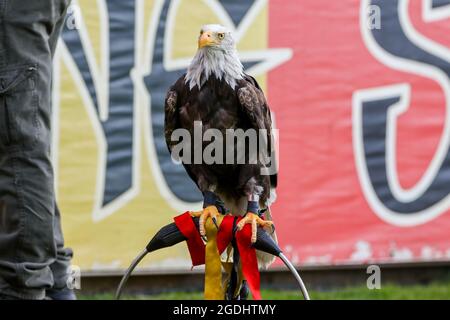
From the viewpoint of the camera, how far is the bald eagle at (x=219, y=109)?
96.7 inches

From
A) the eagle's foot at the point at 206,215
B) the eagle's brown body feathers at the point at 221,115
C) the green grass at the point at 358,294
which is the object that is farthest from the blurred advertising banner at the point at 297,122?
the eagle's foot at the point at 206,215

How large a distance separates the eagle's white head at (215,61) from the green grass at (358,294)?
2.24m

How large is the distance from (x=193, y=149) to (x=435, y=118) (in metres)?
2.77

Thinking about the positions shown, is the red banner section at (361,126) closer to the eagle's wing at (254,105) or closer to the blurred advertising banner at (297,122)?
the blurred advertising banner at (297,122)

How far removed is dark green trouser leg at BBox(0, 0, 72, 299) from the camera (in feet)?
7.59

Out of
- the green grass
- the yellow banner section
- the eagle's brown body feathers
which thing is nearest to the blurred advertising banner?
the yellow banner section

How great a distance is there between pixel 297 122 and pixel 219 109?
7.81 ft

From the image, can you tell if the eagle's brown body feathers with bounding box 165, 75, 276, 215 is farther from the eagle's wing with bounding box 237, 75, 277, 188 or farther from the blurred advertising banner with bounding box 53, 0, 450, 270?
the blurred advertising banner with bounding box 53, 0, 450, 270

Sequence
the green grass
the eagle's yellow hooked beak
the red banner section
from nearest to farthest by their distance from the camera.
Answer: the eagle's yellow hooked beak → the green grass → the red banner section

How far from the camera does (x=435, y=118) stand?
4.88m

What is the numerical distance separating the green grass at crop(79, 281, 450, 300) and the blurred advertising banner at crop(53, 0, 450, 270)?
0.60 ft

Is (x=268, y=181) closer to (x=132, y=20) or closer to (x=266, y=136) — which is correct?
(x=266, y=136)

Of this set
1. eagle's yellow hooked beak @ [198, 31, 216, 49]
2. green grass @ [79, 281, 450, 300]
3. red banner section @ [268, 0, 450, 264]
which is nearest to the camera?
eagle's yellow hooked beak @ [198, 31, 216, 49]

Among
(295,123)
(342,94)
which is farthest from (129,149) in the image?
(342,94)
